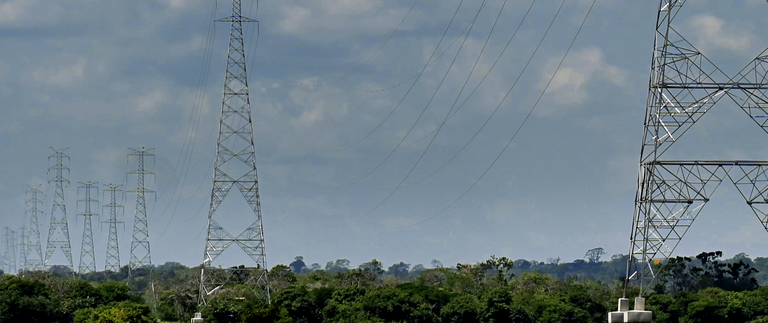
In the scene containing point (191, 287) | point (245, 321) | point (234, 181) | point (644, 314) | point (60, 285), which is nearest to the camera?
point (644, 314)

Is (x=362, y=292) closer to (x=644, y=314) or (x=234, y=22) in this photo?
(x=234, y=22)

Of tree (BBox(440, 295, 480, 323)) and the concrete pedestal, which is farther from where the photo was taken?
tree (BBox(440, 295, 480, 323))

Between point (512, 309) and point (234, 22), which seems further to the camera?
point (512, 309)

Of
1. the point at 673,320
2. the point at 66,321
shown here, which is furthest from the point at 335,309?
the point at 673,320

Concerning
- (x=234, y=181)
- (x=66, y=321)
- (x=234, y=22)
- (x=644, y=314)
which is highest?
(x=234, y=22)

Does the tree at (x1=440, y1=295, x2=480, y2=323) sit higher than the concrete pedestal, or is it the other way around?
the concrete pedestal

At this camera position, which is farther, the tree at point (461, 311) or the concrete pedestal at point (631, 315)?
the tree at point (461, 311)

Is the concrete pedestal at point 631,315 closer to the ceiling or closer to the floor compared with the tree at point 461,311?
closer to the ceiling

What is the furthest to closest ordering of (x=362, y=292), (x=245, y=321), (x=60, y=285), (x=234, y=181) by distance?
(x=60, y=285) < (x=362, y=292) < (x=245, y=321) < (x=234, y=181)

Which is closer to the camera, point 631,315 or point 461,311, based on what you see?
point 631,315

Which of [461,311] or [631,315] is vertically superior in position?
[631,315]

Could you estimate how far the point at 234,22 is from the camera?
341ft

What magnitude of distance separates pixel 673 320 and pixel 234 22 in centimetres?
7877

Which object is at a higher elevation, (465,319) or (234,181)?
(234,181)
